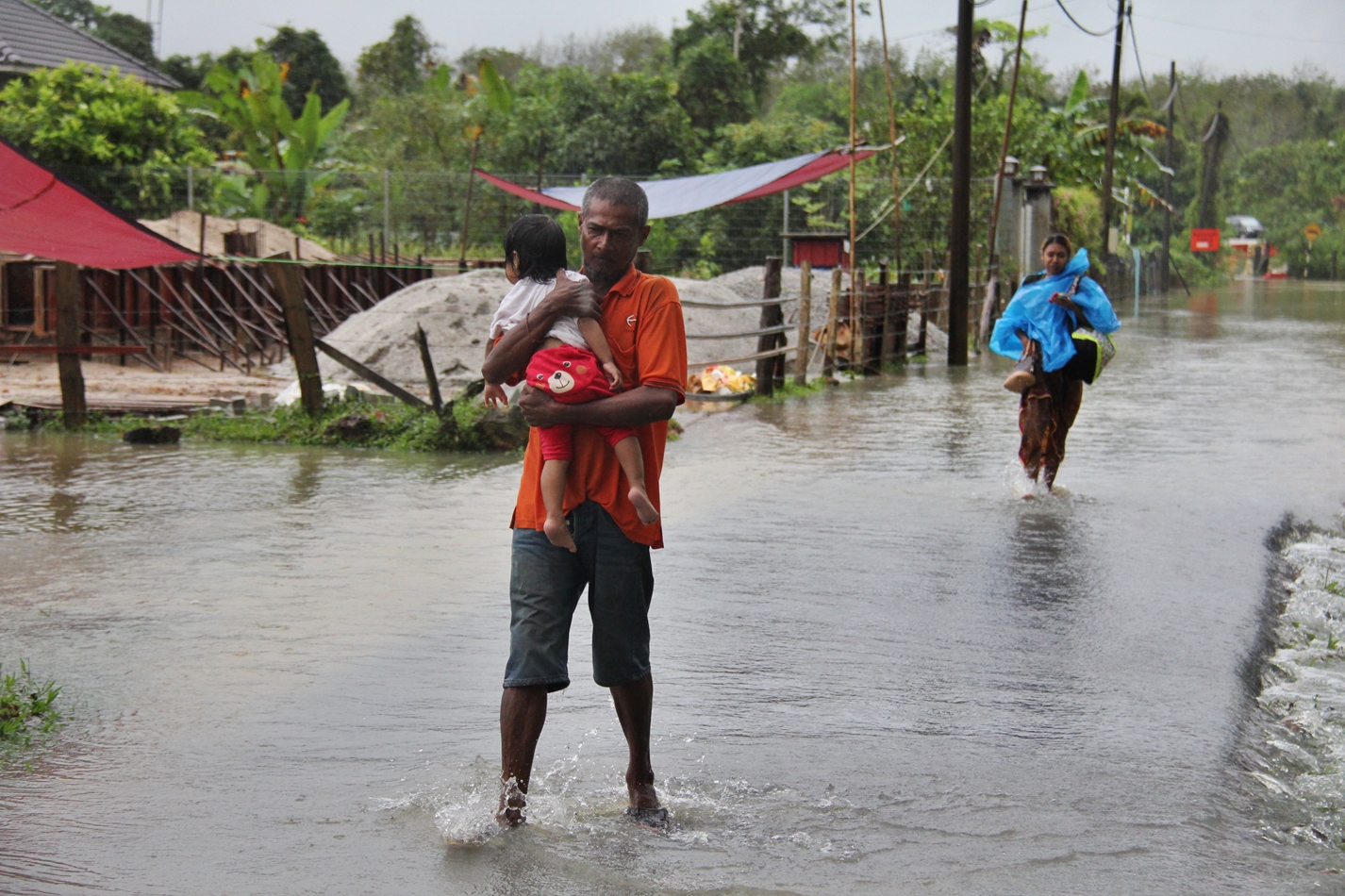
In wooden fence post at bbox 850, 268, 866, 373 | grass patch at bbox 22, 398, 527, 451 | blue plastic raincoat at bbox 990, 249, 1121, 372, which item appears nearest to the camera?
blue plastic raincoat at bbox 990, 249, 1121, 372

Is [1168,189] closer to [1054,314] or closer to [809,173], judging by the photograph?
[809,173]

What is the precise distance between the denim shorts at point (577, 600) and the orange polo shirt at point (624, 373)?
0.03m

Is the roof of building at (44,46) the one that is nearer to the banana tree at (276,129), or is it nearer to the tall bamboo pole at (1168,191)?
the banana tree at (276,129)

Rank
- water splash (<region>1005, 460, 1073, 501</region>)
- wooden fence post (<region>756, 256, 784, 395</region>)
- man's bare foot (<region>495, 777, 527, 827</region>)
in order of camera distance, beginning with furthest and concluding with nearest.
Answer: wooden fence post (<region>756, 256, 784, 395</region>) → water splash (<region>1005, 460, 1073, 501</region>) → man's bare foot (<region>495, 777, 527, 827</region>)

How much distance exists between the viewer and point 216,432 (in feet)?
36.1

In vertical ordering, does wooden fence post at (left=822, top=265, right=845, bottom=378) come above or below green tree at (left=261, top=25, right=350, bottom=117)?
below

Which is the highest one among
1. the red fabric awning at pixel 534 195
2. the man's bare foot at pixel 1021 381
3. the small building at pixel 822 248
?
the red fabric awning at pixel 534 195

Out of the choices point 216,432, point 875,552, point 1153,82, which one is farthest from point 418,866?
point 1153,82

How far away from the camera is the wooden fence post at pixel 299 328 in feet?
35.3

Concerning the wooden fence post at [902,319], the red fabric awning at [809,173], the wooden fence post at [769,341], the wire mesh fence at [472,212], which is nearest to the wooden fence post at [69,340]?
the wooden fence post at [769,341]

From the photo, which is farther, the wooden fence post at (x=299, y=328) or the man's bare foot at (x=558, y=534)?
the wooden fence post at (x=299, y=328)

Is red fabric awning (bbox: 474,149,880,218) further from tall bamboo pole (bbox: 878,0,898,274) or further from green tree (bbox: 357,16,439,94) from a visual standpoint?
green tree (bbox: 357,16,439,94)

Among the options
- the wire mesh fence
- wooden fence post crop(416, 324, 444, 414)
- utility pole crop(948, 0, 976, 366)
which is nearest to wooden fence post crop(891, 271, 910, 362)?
utility pole crop(948, 0, 976, 366)

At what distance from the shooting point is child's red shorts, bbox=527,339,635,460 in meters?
3.31
